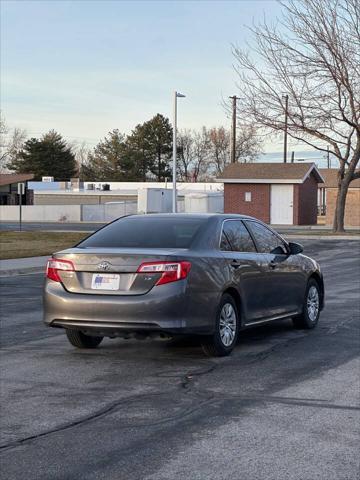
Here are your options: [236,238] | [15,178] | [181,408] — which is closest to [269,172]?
[15,178]

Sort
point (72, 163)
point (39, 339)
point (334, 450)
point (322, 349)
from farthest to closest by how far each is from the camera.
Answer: point (72, 163)
point (39, 339)
point (322, 349)
point (334, 450)

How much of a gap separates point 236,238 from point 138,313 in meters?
1.89

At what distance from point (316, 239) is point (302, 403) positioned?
29.3 metres

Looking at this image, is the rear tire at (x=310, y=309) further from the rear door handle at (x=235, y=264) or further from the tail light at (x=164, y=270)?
the tail light at (x=164, y=270)

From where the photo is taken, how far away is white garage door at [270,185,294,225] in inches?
1980

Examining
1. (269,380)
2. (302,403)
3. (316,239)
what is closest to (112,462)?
(302,403)

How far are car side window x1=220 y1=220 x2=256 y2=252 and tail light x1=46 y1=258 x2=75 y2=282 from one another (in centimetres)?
171

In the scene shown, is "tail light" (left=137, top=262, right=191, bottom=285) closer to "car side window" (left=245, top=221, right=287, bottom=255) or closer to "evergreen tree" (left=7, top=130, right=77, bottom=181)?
"car side window" (left=245, top=221, right=287, bottom=255)

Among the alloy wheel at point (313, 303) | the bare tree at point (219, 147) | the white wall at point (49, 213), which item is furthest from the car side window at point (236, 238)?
the bare tree at point (219, 147)

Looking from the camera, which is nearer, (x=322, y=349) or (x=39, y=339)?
(x=322, y=349)

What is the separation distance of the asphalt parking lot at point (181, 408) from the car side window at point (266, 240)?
3.67ft

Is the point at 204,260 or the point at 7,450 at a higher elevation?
the point at 204,260

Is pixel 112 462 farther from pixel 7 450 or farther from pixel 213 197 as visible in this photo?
pixel 213 197

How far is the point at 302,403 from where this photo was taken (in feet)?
21.3
